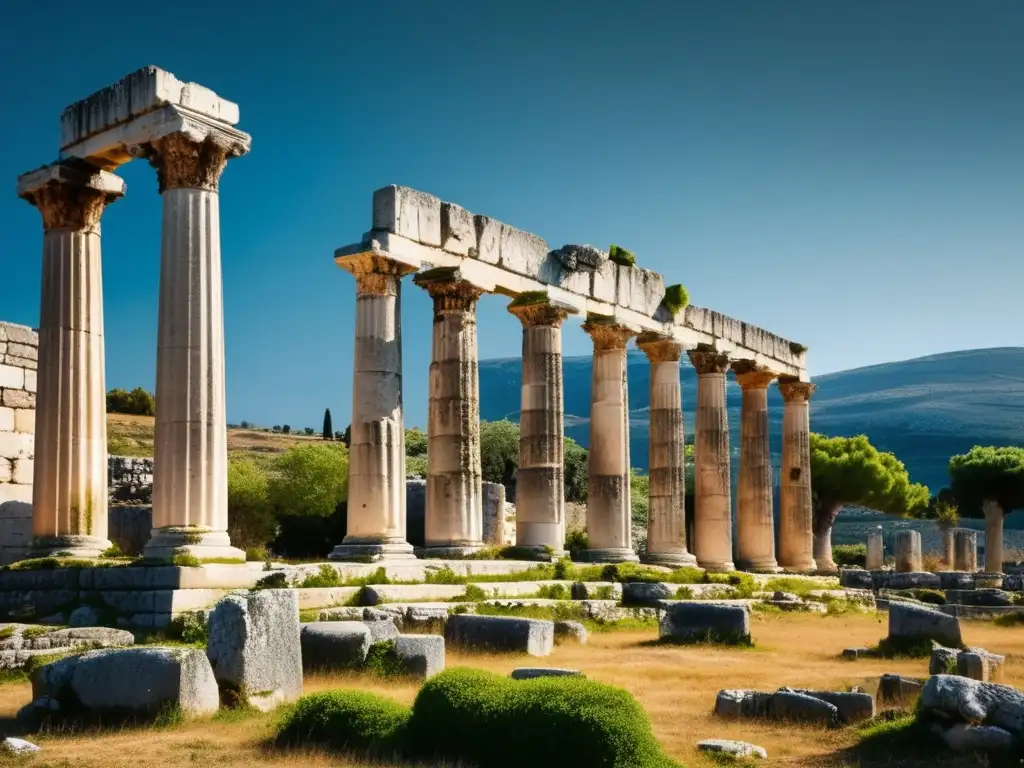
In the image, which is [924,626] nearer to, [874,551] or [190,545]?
[190,545]

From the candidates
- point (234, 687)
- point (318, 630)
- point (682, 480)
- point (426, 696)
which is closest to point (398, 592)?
point (318, 630)

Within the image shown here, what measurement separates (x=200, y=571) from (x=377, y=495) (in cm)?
553

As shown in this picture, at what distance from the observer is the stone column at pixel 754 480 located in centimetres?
3556

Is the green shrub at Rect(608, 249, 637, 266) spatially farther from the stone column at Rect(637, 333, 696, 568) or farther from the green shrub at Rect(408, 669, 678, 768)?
the green shrub at Rect(408, 669, 678, 768)

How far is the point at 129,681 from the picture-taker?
11.0m

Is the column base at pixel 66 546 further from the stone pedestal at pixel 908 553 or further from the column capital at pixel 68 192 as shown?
the stone pedestal at pixel 908 553

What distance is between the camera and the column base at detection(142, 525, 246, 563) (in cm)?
1725

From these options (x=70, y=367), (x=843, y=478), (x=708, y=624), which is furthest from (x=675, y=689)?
(x=843, y=478)

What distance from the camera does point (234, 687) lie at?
11.8 metres

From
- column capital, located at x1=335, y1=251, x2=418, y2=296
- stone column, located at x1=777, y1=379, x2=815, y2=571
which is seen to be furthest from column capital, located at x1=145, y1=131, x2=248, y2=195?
stone column, located at x1=777, y1=379, x2=815, y2=571

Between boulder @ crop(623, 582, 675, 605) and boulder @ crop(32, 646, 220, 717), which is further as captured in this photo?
boulder @ crop(623, 582, 675, 605)

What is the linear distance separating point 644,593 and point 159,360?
12.2 meters

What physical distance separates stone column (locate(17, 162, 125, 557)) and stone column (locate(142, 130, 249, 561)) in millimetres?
2576

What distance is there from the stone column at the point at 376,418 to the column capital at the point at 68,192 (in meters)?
4.56
